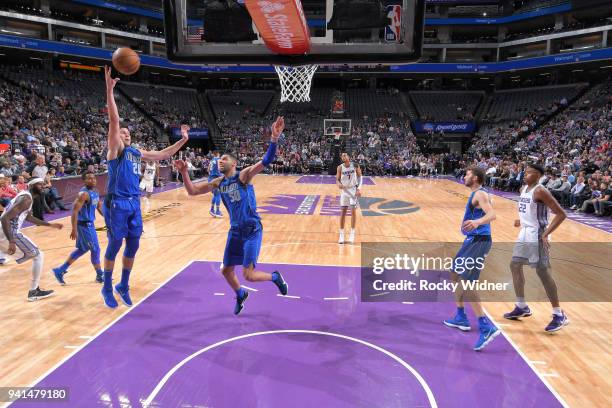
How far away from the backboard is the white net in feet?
5.29

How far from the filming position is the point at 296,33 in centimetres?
751

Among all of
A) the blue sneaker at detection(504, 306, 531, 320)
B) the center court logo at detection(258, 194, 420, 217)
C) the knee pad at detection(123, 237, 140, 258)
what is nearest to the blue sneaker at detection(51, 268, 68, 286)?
the knee pad at detection(123, 237, 140, 258)

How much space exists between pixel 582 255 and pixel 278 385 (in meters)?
7.59

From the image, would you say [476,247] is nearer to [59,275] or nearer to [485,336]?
[485,336]

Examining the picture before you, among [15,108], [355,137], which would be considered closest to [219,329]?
[15,108]

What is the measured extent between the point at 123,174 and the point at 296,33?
424cm

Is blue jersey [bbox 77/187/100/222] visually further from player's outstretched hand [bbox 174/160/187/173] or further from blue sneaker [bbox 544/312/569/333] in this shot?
blue sneaker [bbox 544/312/569/333]

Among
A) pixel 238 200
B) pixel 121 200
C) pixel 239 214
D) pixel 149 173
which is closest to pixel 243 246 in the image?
pixel 239 214

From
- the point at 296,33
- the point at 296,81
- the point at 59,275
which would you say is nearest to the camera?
the point at 59,275

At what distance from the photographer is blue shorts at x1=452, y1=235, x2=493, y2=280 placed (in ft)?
14.4

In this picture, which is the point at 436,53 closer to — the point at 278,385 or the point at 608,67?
the point at 608,67

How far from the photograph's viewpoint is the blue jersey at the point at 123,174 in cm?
485

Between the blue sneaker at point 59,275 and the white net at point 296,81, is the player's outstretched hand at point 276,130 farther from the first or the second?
the white net at point 296,81

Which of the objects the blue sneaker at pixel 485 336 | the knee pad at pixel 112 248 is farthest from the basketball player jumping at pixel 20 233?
the blue sneaker at pixel 485 336
